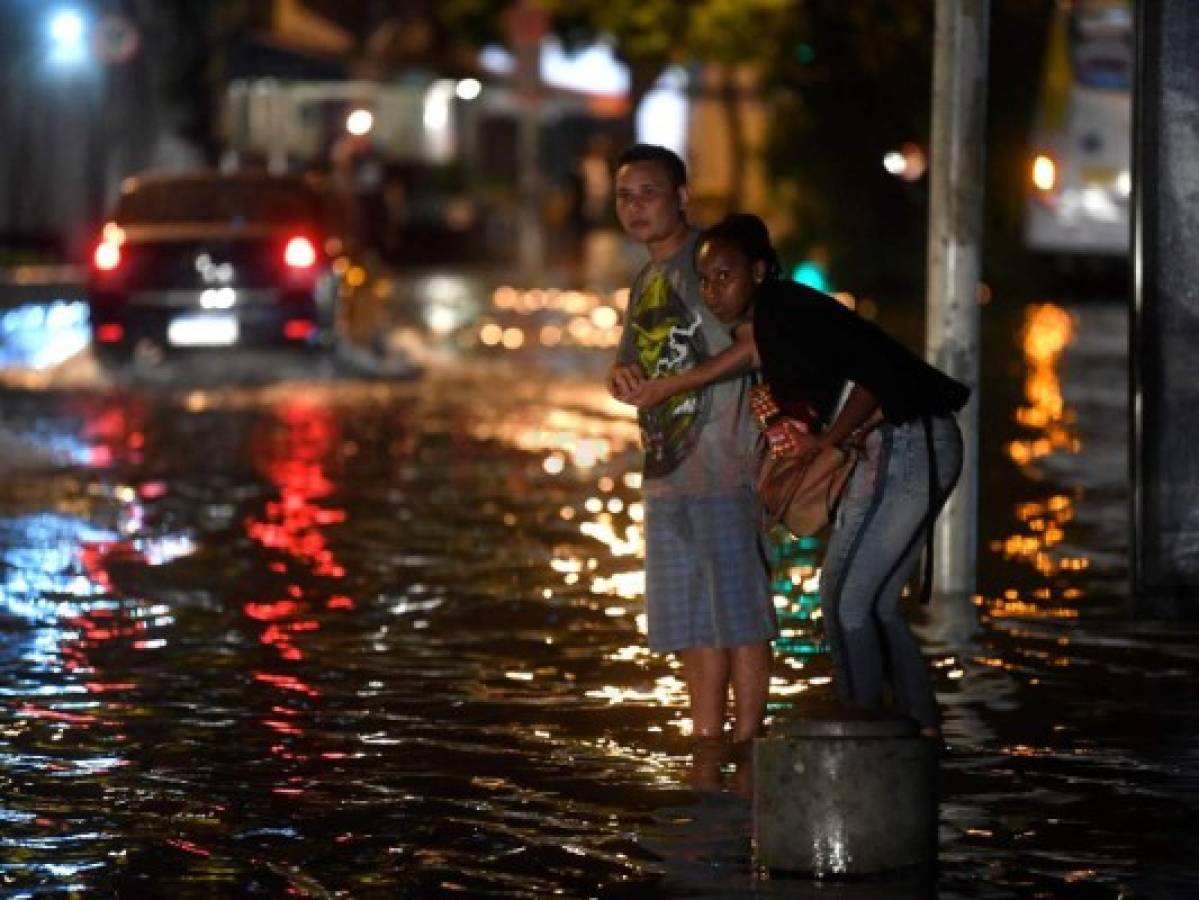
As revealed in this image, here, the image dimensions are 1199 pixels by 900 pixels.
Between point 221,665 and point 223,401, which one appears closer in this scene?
point 221,665

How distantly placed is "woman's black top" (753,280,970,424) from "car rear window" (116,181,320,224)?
1744 centimetres

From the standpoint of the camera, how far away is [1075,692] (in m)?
10.8

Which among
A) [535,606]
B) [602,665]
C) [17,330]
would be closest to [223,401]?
[17,330]

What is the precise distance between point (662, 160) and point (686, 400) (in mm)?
667

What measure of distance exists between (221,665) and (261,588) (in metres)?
2.02

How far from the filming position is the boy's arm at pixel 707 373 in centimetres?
901

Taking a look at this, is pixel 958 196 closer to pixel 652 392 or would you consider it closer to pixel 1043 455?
pixel 652 392

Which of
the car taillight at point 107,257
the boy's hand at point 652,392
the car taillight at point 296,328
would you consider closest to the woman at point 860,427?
the boy's hand at point 652,392

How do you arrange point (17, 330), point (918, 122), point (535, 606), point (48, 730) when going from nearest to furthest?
1. point (48, 730)
2. point (535, 606)
3. point (17, 330)
4. point (918, 122)

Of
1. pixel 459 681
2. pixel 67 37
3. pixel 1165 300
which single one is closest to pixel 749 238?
pixel 459 681

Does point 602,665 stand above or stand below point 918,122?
below

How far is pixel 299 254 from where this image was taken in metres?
25.1

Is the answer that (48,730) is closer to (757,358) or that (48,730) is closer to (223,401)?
(757,358)

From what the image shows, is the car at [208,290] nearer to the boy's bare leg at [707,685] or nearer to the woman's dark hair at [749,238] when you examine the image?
the boy's bare leg at [707,685]
